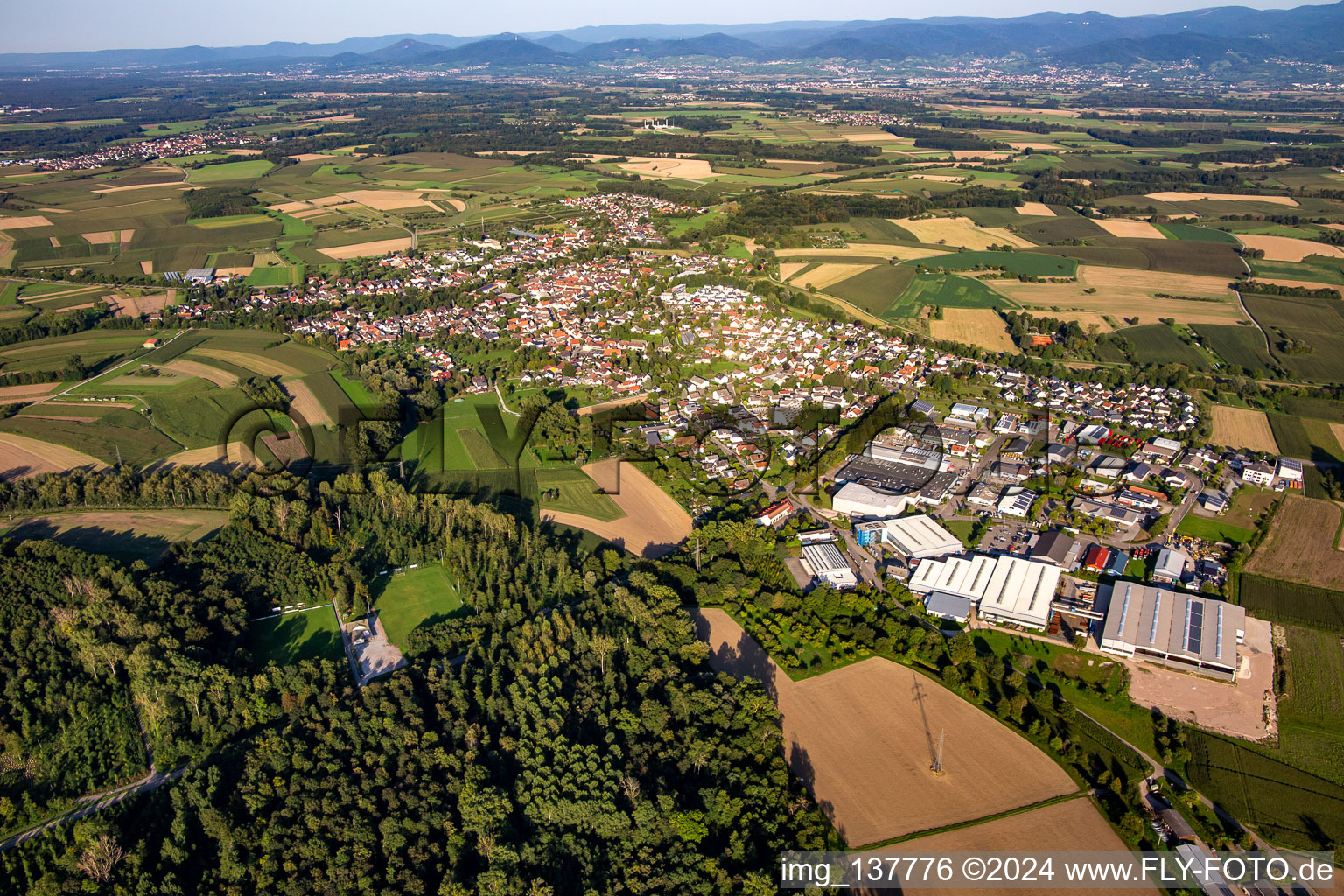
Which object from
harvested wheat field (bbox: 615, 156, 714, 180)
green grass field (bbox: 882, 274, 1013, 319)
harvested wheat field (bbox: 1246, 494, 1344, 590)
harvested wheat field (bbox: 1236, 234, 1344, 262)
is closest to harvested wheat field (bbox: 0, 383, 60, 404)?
green grass field (bbox: 882, 274, 1013, 319)

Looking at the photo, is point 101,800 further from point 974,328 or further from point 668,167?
point 668,167

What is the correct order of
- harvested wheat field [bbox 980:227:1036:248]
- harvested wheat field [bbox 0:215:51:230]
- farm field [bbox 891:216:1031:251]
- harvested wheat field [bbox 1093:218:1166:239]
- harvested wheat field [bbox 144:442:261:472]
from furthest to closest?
1. harvested wheat field [bbox 0:215:51:230]
2. farm field [bbox 891:216:1031:251]
3. harvested wheat field [bbox 1093:218:1166:239]
4. harvested wheat field [bbox 980:227:1036:248]
5. harvested wheat field [bbox 144:442:261:472]

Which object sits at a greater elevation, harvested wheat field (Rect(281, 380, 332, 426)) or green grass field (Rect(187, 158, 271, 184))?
green grass field (Rect(187, 158, 271, 184))

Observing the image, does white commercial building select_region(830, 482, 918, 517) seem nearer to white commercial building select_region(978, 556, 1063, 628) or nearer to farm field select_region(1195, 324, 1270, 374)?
white commercial building select_region(978, 556, 1063, 628)

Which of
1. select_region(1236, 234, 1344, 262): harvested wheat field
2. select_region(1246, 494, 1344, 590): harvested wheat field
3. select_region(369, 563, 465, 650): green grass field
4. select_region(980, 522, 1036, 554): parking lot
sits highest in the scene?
select_region(1236, 234, 1344, 262): harvested wheat field

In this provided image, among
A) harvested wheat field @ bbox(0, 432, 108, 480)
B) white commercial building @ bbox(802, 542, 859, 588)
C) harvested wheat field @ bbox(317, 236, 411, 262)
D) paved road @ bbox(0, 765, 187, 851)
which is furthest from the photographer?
harvested wheat field @ bbox(317, 236, 411, 262)

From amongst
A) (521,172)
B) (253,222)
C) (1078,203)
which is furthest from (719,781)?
(521,172)

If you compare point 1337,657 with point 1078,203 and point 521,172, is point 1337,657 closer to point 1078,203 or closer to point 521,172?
point 1078,203

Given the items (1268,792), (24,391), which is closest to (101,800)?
(1268,792)
